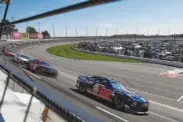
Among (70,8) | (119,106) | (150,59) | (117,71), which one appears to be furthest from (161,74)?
(70,8)

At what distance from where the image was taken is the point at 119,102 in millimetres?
17172

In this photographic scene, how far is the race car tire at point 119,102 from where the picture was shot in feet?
55.7

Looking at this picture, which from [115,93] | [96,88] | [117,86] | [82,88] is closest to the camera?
[115,93]

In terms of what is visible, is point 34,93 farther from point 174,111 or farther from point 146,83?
point 146,83

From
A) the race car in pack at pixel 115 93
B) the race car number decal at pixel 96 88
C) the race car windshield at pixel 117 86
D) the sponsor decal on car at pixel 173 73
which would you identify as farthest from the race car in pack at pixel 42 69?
the sponsor decal on car at pixel 173 73

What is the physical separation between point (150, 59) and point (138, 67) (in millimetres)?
7182

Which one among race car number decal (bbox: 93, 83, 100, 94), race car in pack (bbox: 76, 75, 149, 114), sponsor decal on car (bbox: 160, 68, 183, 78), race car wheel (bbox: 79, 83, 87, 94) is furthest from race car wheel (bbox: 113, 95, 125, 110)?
sponsor decal on car (bbox: 160, 68, 183, 78)

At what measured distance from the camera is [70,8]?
277 centimetres

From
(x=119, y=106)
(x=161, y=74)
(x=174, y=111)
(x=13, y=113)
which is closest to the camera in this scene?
(x=13, y=113)

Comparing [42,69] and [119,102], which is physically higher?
[42,69]

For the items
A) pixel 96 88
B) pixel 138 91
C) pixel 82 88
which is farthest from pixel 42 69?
pixel 96 88

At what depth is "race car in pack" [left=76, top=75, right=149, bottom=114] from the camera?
1683cm

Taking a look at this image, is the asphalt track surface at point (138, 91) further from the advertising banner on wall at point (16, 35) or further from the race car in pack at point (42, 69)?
the advertising banner on wall at point (16, 35)

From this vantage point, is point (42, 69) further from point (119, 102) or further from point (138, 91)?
point (119, 102)
